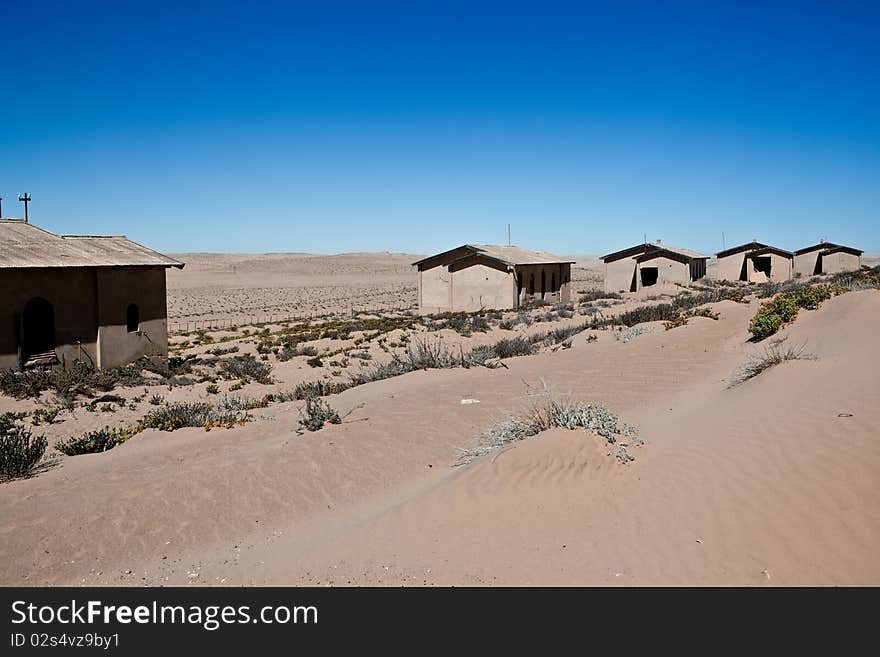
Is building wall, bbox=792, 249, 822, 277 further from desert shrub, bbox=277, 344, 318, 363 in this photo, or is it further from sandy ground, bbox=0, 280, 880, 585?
sandy ground, bbox=0, 280, 880, 585

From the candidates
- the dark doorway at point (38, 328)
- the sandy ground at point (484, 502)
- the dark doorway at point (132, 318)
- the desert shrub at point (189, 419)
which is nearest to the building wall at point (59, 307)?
the dark doorway at point (38, 328)

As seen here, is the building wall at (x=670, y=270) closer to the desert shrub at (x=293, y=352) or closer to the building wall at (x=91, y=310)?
the desert shrub at (x=293, y=352)

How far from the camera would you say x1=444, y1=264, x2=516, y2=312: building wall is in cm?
3606

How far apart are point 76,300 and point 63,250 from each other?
1.53 meters

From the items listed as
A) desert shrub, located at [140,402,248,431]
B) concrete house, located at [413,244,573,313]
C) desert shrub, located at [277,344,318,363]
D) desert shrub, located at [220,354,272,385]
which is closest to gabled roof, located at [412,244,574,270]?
concrete house, located at [413,244,573,313]

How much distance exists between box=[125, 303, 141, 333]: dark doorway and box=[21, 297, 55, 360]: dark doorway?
2220 mm

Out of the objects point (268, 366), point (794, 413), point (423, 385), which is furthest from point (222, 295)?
point (794, 413)

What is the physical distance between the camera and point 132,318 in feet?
65.8

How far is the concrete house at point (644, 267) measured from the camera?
4175 cm

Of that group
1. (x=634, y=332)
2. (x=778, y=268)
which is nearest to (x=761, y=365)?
(x=634, y=332)

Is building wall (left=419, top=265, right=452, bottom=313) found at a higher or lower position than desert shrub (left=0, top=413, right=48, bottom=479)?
higher

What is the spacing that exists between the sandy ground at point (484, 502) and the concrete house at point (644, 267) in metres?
31.7

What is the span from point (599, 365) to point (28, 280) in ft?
45.4

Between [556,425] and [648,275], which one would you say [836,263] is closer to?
[648,275]
